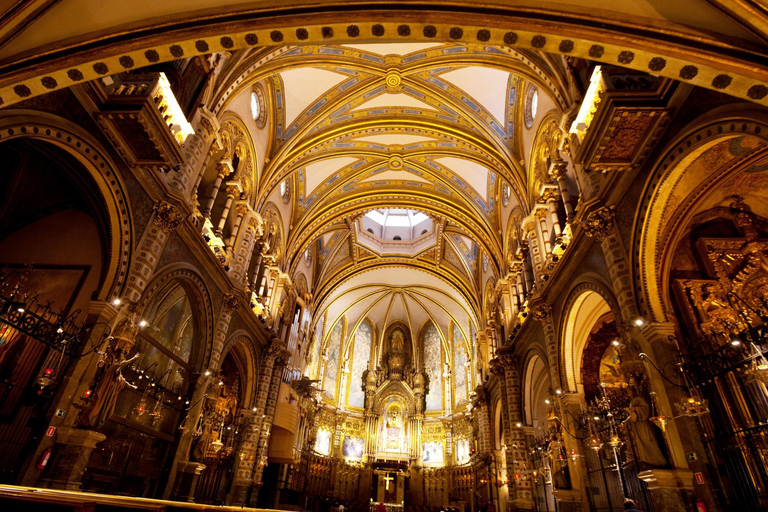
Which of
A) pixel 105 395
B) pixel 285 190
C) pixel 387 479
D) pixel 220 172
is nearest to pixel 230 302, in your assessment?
pixel 220 172

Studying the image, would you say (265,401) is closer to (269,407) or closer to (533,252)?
(269,407)

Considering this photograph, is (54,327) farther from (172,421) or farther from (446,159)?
(446,159)

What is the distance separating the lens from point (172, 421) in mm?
11867

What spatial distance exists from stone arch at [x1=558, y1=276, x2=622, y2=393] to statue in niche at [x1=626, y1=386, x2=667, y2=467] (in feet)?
11.5

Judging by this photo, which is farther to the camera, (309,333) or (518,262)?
(309,333)

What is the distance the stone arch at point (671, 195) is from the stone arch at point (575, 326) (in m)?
2.66

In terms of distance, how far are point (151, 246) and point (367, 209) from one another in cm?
1361

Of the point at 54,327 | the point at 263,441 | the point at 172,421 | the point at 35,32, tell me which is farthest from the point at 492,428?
the point at 35,32

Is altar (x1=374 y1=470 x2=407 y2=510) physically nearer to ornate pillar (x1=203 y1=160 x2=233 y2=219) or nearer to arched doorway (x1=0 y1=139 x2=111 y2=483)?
ornate pillar (x1=203 y1=160 x2=233 y2=219)

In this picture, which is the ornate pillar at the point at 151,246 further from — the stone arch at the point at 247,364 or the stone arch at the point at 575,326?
the stone arch at the point at 575,326

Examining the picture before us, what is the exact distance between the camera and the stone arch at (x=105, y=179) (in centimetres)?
714

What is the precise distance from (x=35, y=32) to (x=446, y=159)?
1578 centimetres

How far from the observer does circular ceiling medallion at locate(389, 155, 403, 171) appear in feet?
65.2

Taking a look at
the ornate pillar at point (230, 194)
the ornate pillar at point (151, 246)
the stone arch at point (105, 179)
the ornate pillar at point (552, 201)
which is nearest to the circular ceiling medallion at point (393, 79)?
the ornate pillar at point (230, 194)
